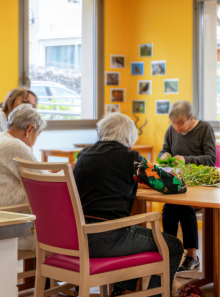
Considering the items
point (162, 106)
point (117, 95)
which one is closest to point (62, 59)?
point (117, 95)

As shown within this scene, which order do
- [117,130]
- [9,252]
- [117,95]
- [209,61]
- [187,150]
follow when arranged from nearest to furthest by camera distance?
[9,252], [117,130], [187,150], [209,61], [117,95]

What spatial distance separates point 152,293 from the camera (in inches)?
72.3

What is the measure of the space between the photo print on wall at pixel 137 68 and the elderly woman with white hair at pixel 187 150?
183 cm

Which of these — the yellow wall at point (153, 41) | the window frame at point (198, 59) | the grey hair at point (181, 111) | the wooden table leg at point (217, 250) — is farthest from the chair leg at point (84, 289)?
the yellow wall at point (153, 41)

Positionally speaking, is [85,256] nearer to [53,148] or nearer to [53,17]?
[53,148]

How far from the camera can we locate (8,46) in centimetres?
420

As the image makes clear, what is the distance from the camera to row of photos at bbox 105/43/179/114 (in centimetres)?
495

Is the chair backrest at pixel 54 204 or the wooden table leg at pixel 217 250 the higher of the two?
the chair backrest at pixel 54 204

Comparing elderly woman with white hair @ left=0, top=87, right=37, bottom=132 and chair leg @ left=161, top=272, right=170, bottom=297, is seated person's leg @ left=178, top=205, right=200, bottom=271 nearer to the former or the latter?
chair leg @ left=161, top=272, right=170, bottom=297

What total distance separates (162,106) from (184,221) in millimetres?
2421

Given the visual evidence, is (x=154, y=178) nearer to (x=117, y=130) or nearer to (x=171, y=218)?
(x=117, y=130)

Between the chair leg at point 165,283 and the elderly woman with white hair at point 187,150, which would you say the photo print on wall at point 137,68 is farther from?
the chair leg at point 165,283

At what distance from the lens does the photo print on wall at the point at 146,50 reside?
16.5 feet

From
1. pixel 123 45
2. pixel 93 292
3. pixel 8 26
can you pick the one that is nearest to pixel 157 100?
pixel 123 45
